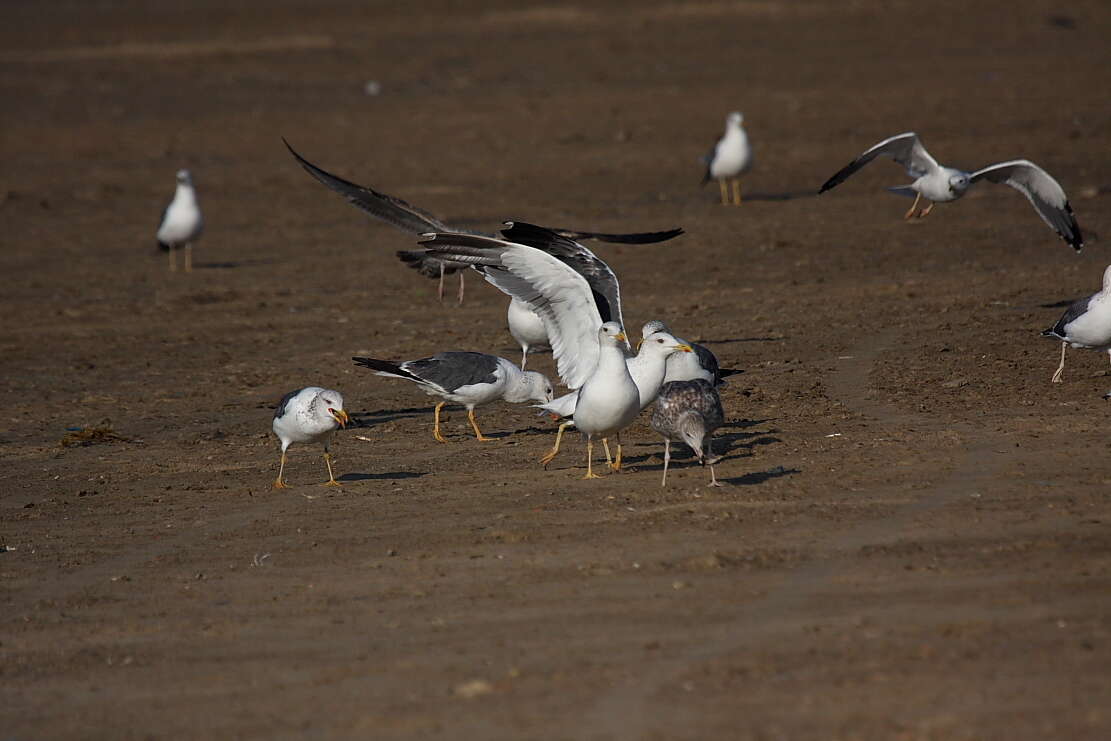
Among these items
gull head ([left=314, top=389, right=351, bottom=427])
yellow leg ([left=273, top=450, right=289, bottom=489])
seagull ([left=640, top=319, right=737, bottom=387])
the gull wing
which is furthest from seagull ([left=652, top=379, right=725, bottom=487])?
yellow leg ([left=273, top=450, right=289, bottom=489])

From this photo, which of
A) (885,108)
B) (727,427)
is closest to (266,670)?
(727,427)

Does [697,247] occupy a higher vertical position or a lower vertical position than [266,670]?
higher

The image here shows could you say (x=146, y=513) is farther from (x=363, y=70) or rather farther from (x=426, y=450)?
(x=363, y=70)

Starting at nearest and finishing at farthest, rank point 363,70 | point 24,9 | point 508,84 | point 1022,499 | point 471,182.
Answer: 1. point 1022,499
2. point 471,182
3. point 508,84
4. point 363,70
5. point 24,9

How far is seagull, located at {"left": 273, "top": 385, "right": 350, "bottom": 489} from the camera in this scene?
9.52 metres

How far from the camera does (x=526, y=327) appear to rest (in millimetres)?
12375

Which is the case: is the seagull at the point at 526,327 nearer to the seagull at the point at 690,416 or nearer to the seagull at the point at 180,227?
the seagull at the point at 690,416

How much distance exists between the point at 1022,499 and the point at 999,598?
4.91 feet

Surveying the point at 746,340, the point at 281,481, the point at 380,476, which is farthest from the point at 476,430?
the point at 746,340

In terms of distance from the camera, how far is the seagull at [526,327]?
12.3 meters

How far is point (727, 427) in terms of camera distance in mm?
10508

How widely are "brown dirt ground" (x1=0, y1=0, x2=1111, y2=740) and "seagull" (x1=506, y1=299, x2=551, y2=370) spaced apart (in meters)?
0.57

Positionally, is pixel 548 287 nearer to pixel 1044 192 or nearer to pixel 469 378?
pixel 469 378

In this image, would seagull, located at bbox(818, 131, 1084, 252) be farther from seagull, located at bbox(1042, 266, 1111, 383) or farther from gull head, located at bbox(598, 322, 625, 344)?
gull head, located at bbox(598, 322, 625, 344)
